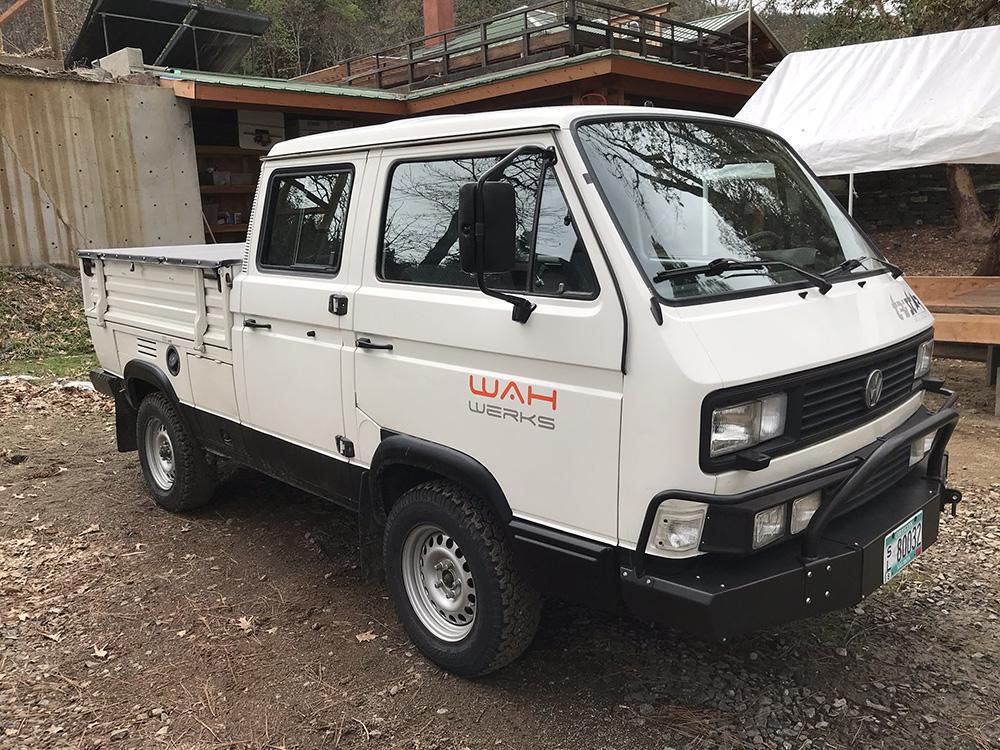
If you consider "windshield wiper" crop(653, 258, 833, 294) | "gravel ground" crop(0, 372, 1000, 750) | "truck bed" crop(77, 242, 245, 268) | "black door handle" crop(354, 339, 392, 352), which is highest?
"windshield wiper" crop(653, 258, 833, 294)

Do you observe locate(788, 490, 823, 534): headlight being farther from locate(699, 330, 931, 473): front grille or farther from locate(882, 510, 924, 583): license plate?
locate(882, 510, 924, 583): license plate

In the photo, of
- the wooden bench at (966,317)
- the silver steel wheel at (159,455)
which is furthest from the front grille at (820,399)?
the wooden bench at (966,317)

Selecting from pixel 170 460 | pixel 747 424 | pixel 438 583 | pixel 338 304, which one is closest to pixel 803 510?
pixel 747 424

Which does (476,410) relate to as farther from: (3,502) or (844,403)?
(3,502)

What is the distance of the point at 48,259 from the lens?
Answer: 1262 centimetres

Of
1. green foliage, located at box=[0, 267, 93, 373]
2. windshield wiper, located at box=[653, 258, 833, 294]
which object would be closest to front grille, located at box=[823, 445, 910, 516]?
windshield wiper, located at box=[653, 258, 833, 294]

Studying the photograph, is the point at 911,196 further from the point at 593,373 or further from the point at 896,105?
the point at 593,373

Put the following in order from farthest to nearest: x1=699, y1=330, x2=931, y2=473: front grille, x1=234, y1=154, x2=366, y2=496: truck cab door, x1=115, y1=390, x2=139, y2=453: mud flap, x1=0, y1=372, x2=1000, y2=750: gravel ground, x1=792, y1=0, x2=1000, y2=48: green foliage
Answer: x1=792, y1=0, x2=1000, y2=48: green foliage
x1=115, y1=390, x2=139, y2=453: mud flap
x1=234, y1=154, x2=366, y2=496: truck cab door
x1=0, y1=372, x2=1000, y2=750: gravel ground
x1=699, y1=330, x2=931, y2=473: front grille

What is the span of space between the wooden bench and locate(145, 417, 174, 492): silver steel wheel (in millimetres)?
6176

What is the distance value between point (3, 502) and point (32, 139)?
8.89 meters

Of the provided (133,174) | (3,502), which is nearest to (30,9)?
(133,174)

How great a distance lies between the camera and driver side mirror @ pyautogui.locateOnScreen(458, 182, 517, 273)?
103 inches

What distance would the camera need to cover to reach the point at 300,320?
12.4 ft

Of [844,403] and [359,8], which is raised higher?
[359,8]
